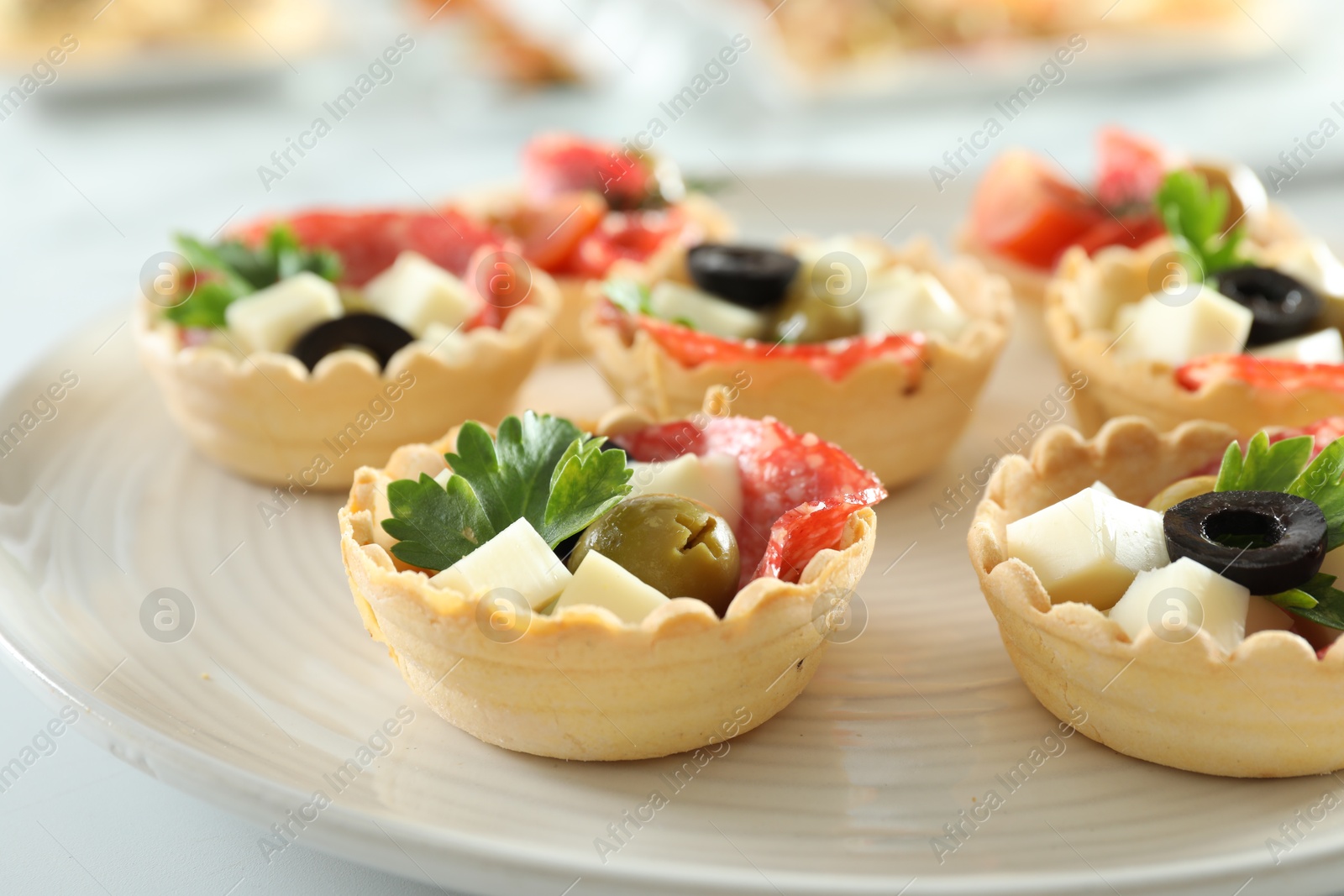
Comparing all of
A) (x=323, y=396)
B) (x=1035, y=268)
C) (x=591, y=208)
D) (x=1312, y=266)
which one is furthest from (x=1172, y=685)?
(x=591, y=208)

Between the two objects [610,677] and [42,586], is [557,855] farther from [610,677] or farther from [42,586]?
[42,586]

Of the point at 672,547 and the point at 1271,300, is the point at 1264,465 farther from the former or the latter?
the point at 672,547

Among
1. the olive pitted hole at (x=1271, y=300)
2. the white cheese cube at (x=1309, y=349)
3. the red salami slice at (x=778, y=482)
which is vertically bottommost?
the white cheese cube at (x=1309, y=349)

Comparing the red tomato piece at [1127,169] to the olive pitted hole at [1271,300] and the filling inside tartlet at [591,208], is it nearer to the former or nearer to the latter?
the olive pitted hole at [1271,300]

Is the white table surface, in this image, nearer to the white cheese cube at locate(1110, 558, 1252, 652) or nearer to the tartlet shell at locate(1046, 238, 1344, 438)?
the tartlet shell at locate(1046, 238, 1344, 438)

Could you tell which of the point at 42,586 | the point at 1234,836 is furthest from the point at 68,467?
the point at 1234,836

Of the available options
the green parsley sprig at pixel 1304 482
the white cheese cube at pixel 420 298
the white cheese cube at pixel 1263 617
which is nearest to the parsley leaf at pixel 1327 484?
the green parsley sprig at pixel 1304 482
